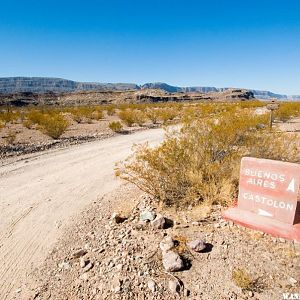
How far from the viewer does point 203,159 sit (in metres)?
6.99

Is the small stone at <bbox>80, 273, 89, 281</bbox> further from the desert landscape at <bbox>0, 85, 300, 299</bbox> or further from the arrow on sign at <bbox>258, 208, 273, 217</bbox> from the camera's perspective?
the arrow on sign at <bbox>258, 208, 273, 217</bbox>

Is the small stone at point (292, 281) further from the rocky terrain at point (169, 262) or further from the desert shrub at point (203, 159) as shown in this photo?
the desert shrub at point (203, 159)

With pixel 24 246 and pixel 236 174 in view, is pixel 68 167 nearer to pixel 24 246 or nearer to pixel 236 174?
pixel 24 246

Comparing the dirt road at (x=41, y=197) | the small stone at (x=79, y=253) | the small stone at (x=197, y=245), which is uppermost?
the small stone at (x=197, y=245)

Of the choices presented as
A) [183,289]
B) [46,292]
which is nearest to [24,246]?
Answer: [46,292]

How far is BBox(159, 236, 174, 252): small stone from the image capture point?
15.9 feet

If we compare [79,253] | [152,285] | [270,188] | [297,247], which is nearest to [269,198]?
[270,188]

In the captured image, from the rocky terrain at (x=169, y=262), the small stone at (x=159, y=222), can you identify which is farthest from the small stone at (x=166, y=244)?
the small stone at (x=159, y=222)

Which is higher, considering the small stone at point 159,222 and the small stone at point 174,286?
the small stone at point 159,222

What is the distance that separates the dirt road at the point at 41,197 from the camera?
5250 millimetres

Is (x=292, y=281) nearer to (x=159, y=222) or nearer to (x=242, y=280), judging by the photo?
(x=242, y=280)

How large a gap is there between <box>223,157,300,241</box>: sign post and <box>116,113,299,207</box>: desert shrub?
2.17ft

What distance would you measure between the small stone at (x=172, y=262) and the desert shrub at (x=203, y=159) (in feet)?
5.82

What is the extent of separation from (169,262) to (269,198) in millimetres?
2107
